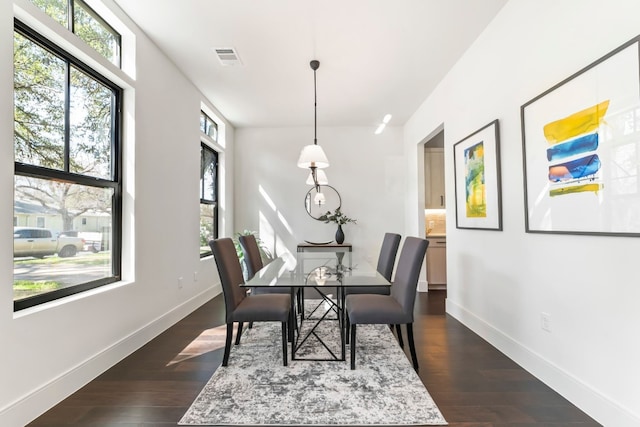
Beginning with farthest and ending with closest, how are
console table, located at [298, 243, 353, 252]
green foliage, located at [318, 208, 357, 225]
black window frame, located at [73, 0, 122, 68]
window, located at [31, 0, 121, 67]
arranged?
green foliage, located at [318, 208, 357, 225] < console table, located at [298, 243, 353, 252] < black window frame, located at [73, 0, 122, 68] < window, located at [31, 0, 121, 67]

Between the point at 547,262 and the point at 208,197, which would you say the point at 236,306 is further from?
the point at 208,197

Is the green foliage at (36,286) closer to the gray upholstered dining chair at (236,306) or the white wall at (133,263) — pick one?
the white wall at (133,263)

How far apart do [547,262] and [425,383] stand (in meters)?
1.16

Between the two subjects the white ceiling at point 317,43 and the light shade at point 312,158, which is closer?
the white ceiling at point 317,43

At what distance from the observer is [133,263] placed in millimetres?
2803

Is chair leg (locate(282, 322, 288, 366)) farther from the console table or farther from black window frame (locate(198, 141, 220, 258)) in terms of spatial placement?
the console table

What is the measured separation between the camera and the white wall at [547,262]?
5.42ft

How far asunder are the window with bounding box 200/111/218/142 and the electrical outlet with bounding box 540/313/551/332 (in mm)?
4343

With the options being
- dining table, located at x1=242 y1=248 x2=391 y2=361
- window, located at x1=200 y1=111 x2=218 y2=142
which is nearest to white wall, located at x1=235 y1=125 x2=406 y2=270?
window, located at x1=200 y1=111 x2=218 y2=142

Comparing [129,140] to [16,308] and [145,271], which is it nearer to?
[145,271]

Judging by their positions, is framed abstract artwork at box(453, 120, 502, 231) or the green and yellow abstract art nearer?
framed abstract artwork at box(453, 120, 502, 231)

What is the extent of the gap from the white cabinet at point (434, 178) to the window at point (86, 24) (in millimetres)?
4475

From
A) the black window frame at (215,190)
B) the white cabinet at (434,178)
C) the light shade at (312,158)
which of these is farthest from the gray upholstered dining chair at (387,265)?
the black window frame at (215,190)

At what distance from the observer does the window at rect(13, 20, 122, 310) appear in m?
1.89
